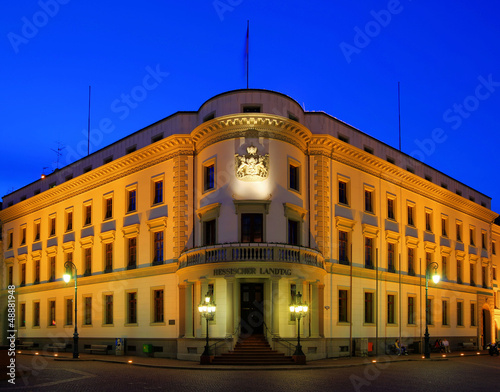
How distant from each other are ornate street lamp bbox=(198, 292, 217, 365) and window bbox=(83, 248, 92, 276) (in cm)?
1571

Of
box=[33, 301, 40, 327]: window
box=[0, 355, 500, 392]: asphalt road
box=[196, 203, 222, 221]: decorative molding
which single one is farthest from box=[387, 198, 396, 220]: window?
box=[33, 301, 40, 327]: window

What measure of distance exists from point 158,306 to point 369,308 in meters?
14.4

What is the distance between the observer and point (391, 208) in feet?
145

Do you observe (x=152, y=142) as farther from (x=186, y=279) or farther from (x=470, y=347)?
(x=470, y=347)

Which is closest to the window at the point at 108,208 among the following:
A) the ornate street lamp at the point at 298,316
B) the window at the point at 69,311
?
the window at the point at 69,311

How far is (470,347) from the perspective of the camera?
2034 inches

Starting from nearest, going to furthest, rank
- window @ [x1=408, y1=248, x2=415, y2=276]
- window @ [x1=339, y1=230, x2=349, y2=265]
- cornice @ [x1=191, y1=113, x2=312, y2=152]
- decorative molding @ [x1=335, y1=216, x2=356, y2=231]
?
cornice @ [x1=191, y1=113, x2=312, y2=152], decorative molding @ [x1=335, y1=216, x2=356, y2=231], window @ [x1=339, y1=230, x2=349, y2=265], window @ [x1=408, y1=248, x2=415, y2=276]

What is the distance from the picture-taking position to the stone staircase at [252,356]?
30656 millimetres

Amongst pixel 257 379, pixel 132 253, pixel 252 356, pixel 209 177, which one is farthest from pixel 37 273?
pixel 257 379

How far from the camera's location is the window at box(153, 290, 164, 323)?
38000mm

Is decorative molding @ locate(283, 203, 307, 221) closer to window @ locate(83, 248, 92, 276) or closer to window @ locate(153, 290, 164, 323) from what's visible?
window @ locate(153, 290, 164, 323)

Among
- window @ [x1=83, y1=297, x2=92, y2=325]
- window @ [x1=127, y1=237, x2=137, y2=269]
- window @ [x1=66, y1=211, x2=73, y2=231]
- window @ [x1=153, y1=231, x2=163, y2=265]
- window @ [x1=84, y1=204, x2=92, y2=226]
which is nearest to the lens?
window @ [x1=153, y1=231, x2=163, y2=265]

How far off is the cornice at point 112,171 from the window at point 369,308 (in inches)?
618

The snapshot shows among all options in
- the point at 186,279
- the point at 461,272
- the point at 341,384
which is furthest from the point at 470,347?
the point at 341,384
